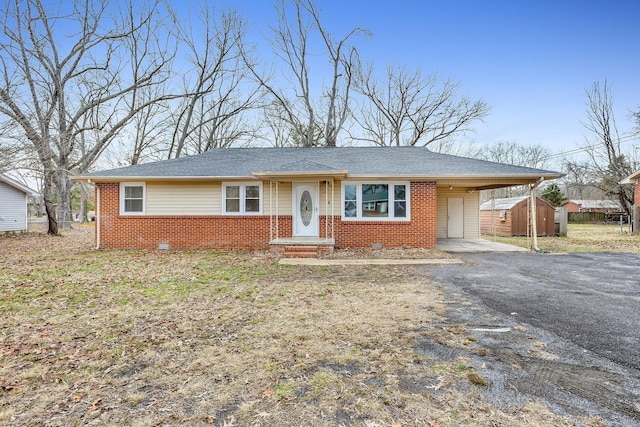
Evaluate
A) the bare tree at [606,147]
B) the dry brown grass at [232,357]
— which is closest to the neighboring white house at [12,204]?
the dry brown grass at [232,357]

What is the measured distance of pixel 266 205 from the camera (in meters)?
12.2

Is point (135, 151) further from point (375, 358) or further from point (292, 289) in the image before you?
point (375, 358)

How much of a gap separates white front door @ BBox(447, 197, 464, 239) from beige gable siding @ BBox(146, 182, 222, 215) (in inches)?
412

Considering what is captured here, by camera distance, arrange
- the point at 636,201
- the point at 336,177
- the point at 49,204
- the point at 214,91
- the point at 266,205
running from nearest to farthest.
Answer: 1. the point at 336,177
2. the point at 266,205
3. the point at 49,204
4. the point at 636,201
5. the point at 214,91

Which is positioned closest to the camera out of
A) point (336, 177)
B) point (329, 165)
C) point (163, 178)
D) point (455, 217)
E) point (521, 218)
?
point (336, 177)

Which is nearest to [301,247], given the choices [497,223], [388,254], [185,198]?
[388,254]

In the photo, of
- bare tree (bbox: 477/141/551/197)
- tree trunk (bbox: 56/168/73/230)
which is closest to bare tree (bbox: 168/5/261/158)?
tree trunk (bbox: 56/168/73/230)

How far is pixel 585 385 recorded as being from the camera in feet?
9.10

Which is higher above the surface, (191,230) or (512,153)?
(512,153)

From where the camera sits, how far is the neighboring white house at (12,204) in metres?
18.7

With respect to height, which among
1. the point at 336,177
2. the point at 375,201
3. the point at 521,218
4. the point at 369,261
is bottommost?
the point at 369,261

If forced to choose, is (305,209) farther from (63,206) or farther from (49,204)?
(63,206)

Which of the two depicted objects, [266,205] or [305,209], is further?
[266,205]

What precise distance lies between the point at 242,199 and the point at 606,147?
95.5 feet
